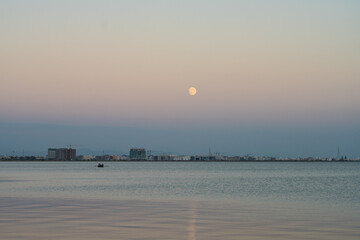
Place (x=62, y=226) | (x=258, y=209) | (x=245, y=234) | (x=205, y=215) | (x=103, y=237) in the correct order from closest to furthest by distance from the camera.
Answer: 1. (x=103, y=237)
2. (x=245, y=234)
3. (x=62, y=226)
4. (x=205, y=215)
5. (x=258, y=209)

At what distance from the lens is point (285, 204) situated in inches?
2094

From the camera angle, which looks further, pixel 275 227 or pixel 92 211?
pixel 92 211

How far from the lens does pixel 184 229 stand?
3133 centimetres

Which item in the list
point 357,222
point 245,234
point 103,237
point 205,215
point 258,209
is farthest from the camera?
point 258,209

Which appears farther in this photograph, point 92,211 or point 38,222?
point 92,211

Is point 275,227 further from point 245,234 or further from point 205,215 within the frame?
point 205,215

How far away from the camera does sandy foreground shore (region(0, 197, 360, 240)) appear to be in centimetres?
2889

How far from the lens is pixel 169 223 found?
34.1 meters

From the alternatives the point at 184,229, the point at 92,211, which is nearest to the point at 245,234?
the point at 184,229

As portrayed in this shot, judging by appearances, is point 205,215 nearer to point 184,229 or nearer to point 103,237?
point 184,229

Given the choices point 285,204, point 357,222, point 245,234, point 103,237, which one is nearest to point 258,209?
point 285,204

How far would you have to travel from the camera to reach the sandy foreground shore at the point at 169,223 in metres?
28.9

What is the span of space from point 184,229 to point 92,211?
40.9 feet

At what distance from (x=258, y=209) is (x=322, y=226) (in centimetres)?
1284
